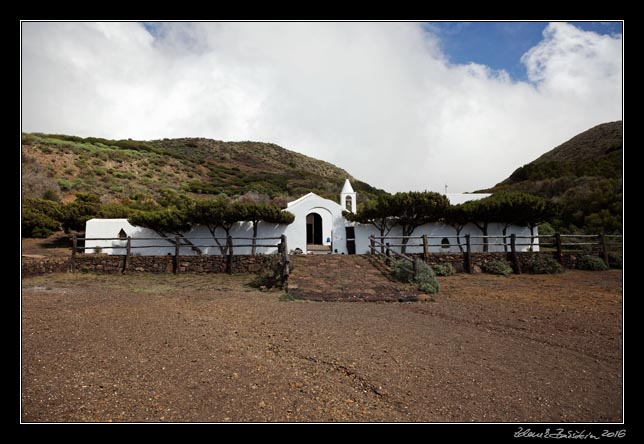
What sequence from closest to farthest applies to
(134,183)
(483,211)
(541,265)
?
(541,265) < (483,211) < (134,183)

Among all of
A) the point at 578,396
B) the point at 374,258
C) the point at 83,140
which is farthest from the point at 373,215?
the point at 83,140

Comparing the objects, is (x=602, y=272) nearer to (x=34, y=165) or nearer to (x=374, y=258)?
(x=374, y=258)

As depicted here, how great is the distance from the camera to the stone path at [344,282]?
8312 mm

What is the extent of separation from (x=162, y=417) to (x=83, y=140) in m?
49.5

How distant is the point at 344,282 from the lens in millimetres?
9914

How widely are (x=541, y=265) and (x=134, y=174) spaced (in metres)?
35.9

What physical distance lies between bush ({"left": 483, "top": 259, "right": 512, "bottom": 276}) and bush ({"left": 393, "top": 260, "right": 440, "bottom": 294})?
4914 mm

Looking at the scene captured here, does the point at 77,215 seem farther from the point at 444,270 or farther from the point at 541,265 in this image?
the point at 541,265

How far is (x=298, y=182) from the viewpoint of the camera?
43562 millimetres

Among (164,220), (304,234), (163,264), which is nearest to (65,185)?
(164,220)

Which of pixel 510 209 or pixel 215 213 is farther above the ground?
pixel 510 209

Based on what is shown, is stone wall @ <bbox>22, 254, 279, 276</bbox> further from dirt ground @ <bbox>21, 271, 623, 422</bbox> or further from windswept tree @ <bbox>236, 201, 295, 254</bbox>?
dirt ground @ <bbox>21, 271, 623, 422</bbox>

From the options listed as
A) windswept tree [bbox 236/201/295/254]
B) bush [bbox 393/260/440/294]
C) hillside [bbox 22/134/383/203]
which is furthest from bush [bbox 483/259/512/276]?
hillside [bbox 22/134/383/203]

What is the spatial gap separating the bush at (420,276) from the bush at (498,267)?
4914mm
